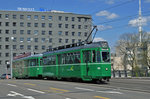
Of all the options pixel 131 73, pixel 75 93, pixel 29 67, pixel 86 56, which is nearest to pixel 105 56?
pixel 86 56

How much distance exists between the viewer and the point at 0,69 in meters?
84.6

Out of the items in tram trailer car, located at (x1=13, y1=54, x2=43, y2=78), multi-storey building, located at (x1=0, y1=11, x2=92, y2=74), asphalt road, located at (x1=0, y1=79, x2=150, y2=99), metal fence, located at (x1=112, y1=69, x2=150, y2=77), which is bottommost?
asphalt road, located at (x1=0, y1=79, x2=150, y2=99)

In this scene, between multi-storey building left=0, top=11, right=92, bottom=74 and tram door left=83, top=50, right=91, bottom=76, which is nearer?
tram door left=83, top=50, right=91, bottom=76

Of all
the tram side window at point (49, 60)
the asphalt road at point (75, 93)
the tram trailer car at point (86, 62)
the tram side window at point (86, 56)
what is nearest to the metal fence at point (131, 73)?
the tram side window at point (49, 60)

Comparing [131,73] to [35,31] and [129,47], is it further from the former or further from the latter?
[35,31]

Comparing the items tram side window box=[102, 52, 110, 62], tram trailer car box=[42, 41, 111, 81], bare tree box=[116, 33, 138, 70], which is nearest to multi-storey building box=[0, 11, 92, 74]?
bare tree box=[116, 33, 138, 70]

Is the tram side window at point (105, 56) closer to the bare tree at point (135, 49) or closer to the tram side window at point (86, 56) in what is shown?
the tram side window at point (86, 56)

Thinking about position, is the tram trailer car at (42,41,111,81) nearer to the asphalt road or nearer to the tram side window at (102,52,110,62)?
the tram side window at (102,52,110,62)

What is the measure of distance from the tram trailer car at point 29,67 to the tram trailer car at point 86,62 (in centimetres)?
676

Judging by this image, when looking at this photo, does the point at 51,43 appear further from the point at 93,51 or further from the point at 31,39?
the point at 93,51

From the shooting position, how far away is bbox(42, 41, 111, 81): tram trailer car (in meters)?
20.6

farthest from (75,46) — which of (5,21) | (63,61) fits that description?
(5,21)

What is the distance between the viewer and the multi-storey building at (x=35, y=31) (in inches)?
3342

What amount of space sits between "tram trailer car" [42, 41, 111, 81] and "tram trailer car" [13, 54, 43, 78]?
6.76m
